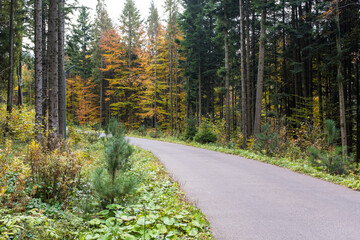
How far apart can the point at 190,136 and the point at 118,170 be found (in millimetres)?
15789


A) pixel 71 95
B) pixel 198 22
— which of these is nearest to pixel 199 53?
pixel 198 22

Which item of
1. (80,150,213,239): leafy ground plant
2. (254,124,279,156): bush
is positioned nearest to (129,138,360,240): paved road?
(80,150,213,239): leafy ground plant

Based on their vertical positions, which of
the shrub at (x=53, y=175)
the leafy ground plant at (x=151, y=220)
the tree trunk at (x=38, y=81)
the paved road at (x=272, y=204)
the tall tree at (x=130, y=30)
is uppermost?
the tall tree at (x=130, y=30)

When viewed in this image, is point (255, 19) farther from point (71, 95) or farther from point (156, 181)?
point (71, 95)

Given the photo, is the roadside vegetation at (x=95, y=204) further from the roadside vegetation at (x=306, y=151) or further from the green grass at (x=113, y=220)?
the roadside vegetation at (x=306, y=151)

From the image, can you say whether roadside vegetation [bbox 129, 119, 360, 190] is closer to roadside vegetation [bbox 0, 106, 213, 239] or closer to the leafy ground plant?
the leafy ground plant

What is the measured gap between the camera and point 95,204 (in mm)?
4094

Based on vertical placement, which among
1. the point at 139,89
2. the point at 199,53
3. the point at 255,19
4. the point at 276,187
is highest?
the point at 255,19

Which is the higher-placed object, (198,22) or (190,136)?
(198,22)

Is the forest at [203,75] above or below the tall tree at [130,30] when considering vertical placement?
below

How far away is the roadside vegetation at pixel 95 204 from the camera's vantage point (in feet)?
10.8

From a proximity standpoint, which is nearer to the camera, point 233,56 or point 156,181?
point 156,181

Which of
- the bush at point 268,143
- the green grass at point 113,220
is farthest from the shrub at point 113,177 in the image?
the bush at point 268,143

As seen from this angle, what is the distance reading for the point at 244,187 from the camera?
6191 mm
